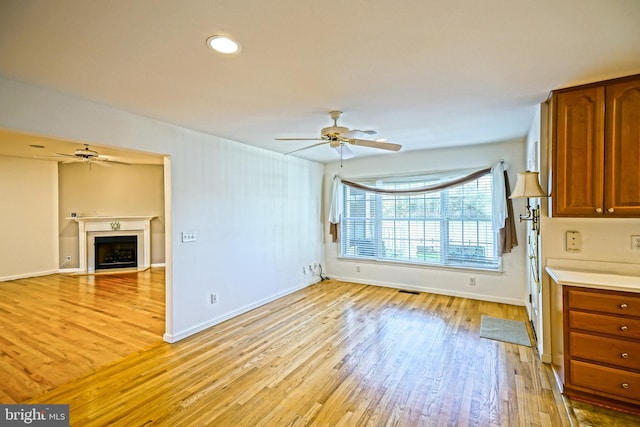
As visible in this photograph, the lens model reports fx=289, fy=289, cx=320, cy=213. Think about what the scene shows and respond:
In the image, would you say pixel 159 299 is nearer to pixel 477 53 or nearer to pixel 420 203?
pixel 420 203

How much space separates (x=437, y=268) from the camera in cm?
493

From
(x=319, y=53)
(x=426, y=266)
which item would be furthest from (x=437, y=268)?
(x=319, y=53)

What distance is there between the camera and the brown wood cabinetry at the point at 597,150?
2.19 metres

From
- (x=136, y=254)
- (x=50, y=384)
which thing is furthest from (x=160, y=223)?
(x=50, y=384)

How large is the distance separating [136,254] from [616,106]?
881cm

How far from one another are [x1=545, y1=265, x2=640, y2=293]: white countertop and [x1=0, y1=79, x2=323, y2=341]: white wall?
354 centimetres

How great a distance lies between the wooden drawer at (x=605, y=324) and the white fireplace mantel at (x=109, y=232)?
8.16 m

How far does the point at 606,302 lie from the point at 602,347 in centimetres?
33

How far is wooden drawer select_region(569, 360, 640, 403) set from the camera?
6.47 feet

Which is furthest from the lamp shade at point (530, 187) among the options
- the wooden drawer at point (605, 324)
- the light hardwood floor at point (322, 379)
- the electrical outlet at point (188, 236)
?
the electrical outlet at point (188, 236)

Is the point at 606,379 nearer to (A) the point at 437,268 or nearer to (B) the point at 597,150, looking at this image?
(B) the point at 597,150

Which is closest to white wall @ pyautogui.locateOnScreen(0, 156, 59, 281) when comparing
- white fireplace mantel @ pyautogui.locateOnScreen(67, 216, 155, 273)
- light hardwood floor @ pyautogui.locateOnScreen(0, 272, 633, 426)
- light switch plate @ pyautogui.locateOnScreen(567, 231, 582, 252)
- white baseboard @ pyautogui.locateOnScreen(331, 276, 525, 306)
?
white fireplace mantel @ pyautogui.locateOnScreen(67, 216, 155, 273)

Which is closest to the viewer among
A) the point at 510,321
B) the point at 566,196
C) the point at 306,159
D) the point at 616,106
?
the point at 616,106

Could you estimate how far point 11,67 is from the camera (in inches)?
76.0
